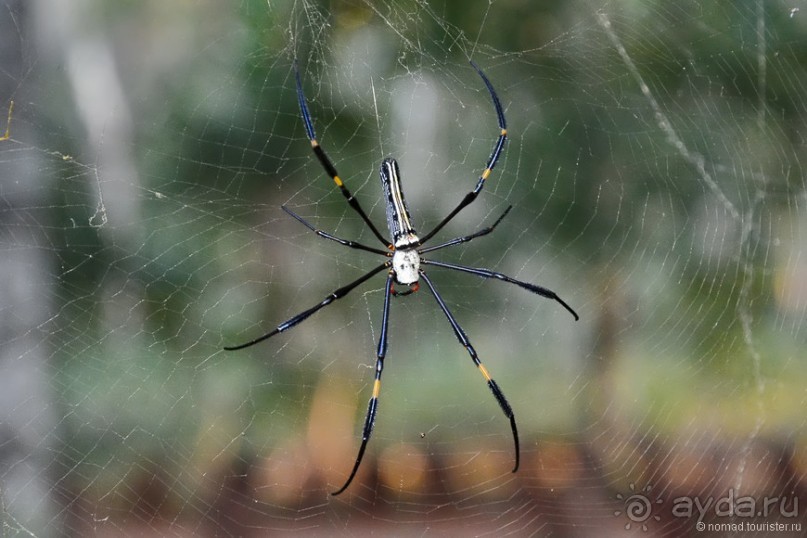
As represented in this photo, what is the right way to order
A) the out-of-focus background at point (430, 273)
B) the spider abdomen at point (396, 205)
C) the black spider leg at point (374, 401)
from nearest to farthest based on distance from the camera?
the black spider leg at point (374, 401)
the spider abdomen at point (396, 205)
the out-of-focus background at point (430, 273)

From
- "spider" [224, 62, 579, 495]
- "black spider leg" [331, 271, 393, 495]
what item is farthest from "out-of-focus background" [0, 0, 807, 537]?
"black spider leg" [331, 271, 393, 495]

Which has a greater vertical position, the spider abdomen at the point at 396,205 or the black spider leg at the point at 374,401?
the spider abdomen at the point at 396,205

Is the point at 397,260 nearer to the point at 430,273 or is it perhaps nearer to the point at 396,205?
the point at 396,205

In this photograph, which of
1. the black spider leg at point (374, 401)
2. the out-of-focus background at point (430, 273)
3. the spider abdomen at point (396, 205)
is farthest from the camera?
the out-of-focus background at point (430, 273)

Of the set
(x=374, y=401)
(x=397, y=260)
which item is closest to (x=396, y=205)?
(x=397, y=260)

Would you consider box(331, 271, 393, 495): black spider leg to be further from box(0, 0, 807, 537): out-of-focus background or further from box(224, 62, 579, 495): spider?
box(0, 0, 807, 537): out-of-focus background

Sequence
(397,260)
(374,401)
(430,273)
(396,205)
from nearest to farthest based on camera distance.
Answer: (374,401) → (396,205) → (397,260) → (430,273)

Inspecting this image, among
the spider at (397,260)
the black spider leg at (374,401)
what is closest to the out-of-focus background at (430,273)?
the spider at (397,260)

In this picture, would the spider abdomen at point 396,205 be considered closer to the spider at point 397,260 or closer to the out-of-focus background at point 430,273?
the spider at point 397,260
